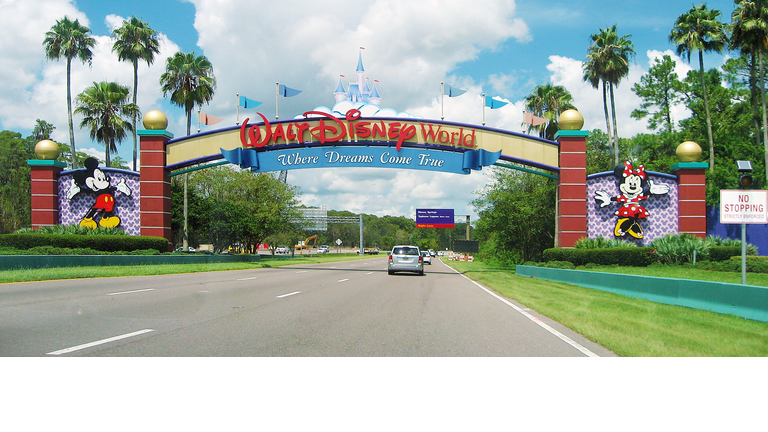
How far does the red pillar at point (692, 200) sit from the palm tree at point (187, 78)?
37247mm

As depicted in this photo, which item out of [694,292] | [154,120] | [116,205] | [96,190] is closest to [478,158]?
[694,292]

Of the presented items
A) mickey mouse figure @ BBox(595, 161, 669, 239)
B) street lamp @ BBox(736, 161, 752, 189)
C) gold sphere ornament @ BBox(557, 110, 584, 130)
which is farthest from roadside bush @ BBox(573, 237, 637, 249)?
street lamp @ BBox(736, 161, 752, 189)

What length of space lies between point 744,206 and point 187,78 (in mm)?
43395

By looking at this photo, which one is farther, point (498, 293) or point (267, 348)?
point (498, 293)

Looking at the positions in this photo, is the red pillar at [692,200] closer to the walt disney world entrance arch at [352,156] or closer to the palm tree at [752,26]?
the walt disney world entrance arch at [352,156]

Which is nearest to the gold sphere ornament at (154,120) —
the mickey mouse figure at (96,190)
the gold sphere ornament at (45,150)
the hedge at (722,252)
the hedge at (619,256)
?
the mickey mouse figure at (96,190)

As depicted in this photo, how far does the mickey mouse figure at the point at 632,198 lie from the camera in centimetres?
2926

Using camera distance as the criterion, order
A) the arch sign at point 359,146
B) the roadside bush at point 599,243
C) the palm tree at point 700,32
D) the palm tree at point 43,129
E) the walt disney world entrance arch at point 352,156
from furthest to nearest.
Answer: the palm tree at point 43,129
the palm tree at point 700,32
the arch sign at point 359,146
the walt disney world entrance arch at point 352,156
the roadside bush at point 599,243

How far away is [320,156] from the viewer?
32219 mm

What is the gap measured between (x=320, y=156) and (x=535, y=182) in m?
18.5

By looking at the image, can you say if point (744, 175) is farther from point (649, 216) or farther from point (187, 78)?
point (187, 78)

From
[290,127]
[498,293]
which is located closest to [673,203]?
[498,293]

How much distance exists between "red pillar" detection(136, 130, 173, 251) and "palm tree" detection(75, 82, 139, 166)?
51.8 ft

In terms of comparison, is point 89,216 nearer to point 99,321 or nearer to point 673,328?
point 99,321
